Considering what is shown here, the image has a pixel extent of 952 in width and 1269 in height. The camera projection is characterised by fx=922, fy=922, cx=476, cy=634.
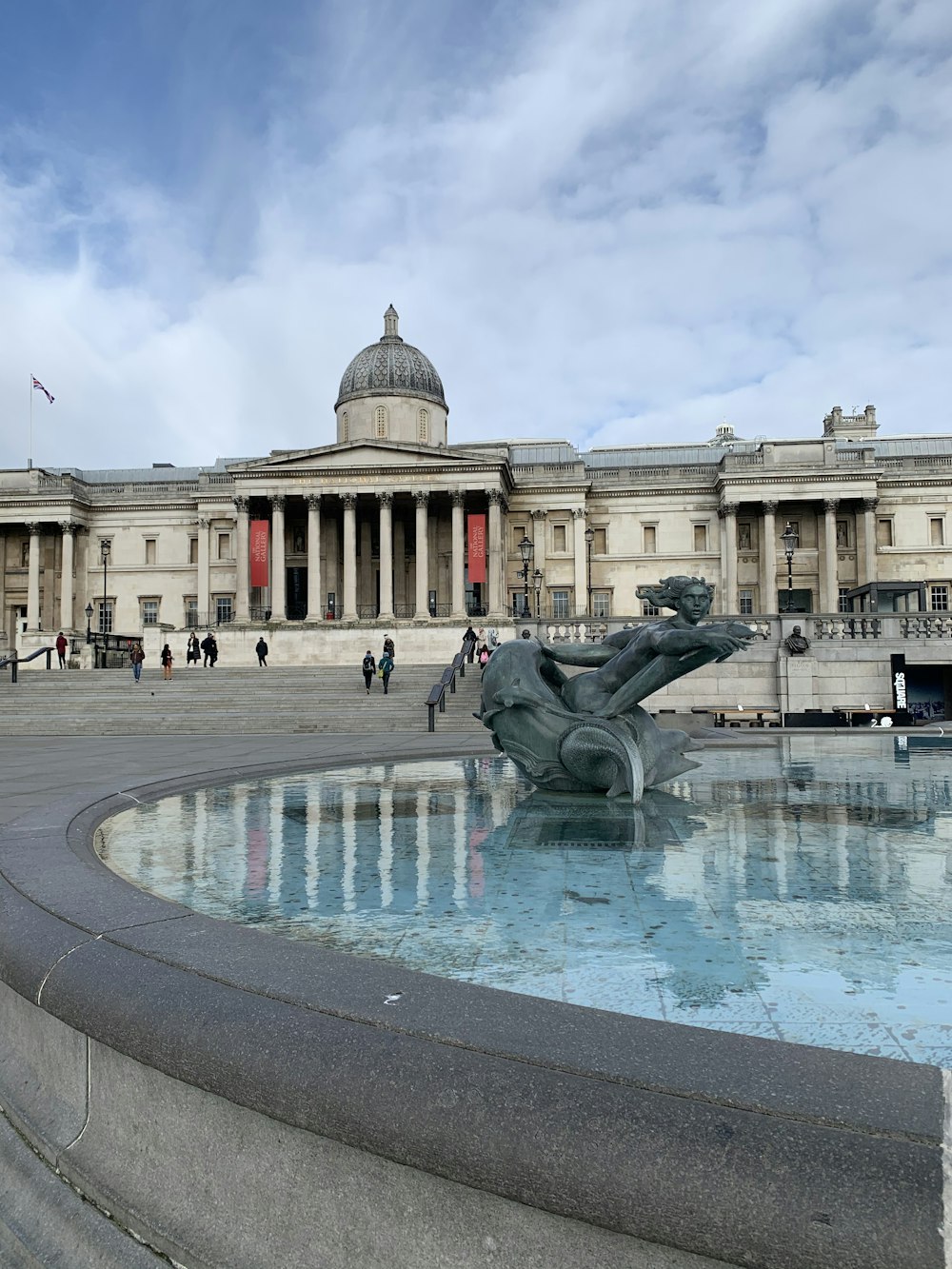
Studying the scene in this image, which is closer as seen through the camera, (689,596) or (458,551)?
(689,596)

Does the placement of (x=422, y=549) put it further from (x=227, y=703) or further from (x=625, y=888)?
(x=625, y=888)

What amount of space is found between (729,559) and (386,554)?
20.8m

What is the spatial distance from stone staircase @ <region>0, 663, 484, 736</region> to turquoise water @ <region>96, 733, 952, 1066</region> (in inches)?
584

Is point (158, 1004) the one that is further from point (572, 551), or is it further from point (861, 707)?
point (572, 551)

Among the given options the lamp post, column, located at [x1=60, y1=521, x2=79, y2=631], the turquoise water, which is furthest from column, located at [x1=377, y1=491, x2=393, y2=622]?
the turquoise water

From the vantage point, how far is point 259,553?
53.5m

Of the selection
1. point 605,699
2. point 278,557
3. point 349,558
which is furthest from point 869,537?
point 605,699

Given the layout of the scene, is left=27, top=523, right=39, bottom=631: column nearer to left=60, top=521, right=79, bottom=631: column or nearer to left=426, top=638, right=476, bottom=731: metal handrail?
left=60, top=521, right=79, bottom=631: column

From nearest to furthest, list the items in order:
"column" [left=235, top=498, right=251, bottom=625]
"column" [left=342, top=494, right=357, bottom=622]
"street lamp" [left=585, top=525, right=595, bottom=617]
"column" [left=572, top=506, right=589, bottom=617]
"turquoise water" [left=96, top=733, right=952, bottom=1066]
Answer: "turquoise water" [left=96, top=733, right=952, bottom=1066] → "column" [left=342, top=494, right=357, bottom=622] → "column" [left=235, top=498, right=251, bottom=625] → "column" [left=572, top=506, right=589, bottom=617] → "street lamp" [left=585, top=525, right=595, bottom=617]

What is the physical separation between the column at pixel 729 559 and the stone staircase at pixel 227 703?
25.3 metres

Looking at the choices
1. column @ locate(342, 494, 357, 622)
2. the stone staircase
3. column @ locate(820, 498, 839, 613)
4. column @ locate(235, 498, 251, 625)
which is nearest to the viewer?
the stone staircase

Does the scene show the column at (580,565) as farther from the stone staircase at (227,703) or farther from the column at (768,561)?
the stone staircase at (227,703)

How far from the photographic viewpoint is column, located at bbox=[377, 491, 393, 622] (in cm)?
5188

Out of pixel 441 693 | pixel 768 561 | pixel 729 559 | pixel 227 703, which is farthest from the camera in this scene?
pixel 729 559
